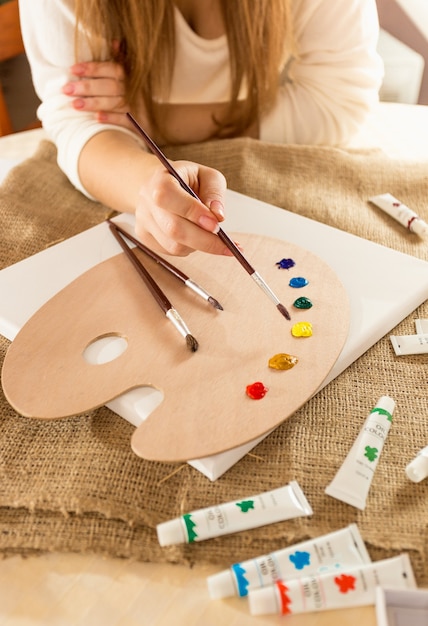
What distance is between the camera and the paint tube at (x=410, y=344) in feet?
2.10

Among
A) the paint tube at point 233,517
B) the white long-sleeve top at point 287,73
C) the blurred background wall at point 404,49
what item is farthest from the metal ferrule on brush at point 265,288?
the blurred background wall at point 404,49

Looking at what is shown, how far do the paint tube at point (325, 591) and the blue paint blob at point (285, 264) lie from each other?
351 millimetres

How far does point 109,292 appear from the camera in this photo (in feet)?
2.24

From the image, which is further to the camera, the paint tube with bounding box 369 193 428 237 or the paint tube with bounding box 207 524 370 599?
the paint tube with bounding box 369 193 428 237

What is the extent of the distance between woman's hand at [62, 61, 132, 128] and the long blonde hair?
2cm

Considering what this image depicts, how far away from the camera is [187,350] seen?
59 centimetres

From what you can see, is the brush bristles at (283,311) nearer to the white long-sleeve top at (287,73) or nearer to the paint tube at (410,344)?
the paint tube at (410,344)

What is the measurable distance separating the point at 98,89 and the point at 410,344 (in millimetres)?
650

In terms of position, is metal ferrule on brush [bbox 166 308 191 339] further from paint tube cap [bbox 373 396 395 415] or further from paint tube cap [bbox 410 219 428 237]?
paint tube cap [bbox 410 219 428 237]

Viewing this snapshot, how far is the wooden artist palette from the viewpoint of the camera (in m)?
0.52

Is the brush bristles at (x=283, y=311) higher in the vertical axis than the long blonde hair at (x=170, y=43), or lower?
lower

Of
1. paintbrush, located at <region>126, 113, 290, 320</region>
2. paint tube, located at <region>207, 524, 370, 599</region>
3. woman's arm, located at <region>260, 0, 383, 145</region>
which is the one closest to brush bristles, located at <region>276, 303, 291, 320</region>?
paintbrush, located at <region>126, 113, 290, 320</region>

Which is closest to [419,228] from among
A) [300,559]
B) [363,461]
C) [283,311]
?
[283,311]

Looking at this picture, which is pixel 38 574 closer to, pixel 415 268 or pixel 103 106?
pixel 415 268
